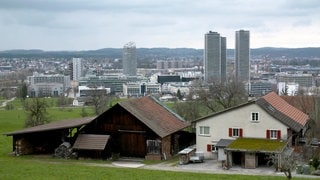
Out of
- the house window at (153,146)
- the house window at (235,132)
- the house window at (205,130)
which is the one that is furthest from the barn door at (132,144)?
the house window at (235,132)

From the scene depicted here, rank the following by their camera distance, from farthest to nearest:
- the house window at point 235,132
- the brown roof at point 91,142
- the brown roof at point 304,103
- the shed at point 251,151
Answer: the brown roof at point 304,103
the brown roof at point 91,142
the house window at point 235,132
the shed at point 251,151

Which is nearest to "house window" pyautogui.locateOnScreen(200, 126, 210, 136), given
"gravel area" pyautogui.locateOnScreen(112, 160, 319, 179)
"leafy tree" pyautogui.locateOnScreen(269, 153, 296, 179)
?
"gravel area" pyautogui.locateOnScreen(112, 160, 319, 179)

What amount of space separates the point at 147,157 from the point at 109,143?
3691mm

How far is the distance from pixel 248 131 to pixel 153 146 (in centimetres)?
841

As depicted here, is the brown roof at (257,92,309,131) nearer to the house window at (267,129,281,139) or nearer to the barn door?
the house window at (267,129,281,139)

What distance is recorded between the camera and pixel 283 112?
46625 millimetres

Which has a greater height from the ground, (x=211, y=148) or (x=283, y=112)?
(x=283, y=112)

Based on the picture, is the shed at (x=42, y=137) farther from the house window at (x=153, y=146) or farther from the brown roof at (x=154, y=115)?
the house window at (x=153, y=146)

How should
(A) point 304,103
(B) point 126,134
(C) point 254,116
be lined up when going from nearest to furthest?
(C) point 254,116
(B) point 126,134
(A) point 304,103

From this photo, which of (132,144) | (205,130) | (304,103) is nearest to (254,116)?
(205,130)

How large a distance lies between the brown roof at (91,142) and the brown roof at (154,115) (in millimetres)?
3477

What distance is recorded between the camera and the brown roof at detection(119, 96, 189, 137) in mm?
46906

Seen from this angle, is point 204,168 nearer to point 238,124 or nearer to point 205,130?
point 238,124

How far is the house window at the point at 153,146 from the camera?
152 ft
